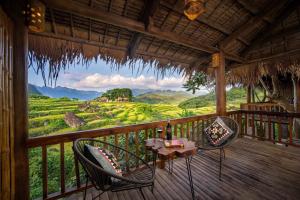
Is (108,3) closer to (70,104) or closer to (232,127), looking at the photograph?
(232,127)

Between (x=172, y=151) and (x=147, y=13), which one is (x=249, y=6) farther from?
(x=172, y=151)

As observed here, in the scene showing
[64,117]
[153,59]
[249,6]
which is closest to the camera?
[249,6]

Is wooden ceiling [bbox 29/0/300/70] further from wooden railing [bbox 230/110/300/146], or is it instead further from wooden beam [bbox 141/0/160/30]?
wooden railing [bbox 230/110/300/146]

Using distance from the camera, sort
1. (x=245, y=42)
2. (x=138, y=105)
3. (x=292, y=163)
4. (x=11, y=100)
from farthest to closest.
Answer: (x=138, y=105) < (x=245, y=42) < (x=292, y=163) < (x=11, y=100)

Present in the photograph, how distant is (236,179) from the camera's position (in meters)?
2.13

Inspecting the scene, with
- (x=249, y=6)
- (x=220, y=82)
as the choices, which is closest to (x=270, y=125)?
(x=220, y=82)

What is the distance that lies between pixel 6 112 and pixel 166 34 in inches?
95.5

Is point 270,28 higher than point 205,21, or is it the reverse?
point 270,28

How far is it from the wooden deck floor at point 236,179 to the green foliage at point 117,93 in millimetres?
4049

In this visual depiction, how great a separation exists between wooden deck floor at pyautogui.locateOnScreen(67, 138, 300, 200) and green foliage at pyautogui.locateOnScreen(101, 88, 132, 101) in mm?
4049

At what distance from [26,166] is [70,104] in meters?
4.53

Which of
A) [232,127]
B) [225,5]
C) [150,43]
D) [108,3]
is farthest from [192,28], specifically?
[232,127]

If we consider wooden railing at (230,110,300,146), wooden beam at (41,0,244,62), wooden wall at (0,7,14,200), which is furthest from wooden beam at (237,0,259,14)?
wooden wall at (0,7,14,200)

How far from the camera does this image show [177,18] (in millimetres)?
2850
